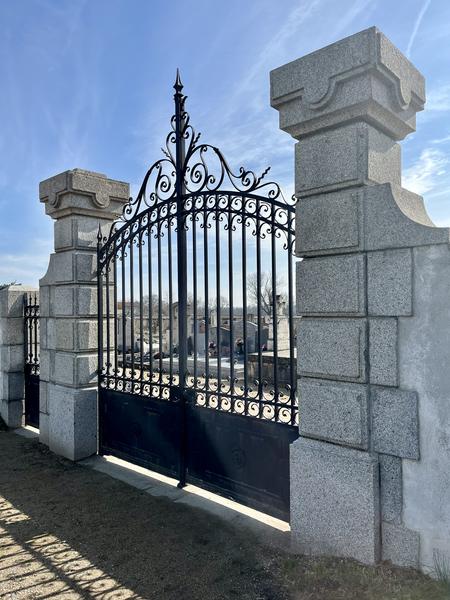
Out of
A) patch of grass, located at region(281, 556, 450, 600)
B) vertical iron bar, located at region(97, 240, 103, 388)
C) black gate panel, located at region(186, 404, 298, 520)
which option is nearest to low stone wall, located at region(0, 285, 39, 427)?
vertical iron bar, located at region(97, 240, 103, 388)

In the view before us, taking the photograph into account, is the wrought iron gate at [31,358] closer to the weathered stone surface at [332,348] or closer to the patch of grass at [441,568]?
the weathered stone surface at [332,348]

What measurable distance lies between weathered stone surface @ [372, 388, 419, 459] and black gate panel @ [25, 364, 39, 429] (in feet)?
20.8

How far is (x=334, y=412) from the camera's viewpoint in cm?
344

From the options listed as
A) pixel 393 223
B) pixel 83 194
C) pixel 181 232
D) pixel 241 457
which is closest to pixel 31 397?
pixel 83 194

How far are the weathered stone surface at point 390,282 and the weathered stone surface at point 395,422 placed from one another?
1.90ft

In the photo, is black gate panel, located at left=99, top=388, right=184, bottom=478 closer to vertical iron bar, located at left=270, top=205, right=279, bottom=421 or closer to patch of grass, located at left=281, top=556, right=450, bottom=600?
vertical iron bar, located at left=270, top=205, right=279, bottom=421

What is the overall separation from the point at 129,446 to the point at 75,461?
0.88 m

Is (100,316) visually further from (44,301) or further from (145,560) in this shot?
(145,560)

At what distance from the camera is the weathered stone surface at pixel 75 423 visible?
20.1 feet

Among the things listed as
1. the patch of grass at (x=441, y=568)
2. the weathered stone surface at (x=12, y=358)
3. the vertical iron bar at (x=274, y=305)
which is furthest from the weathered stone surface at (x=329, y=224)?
the weathered stone surface at (x=12, y=358)

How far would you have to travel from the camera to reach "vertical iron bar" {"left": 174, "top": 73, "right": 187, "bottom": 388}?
511 cm

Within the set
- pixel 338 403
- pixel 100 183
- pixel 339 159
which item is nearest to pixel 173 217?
pixel 100 183

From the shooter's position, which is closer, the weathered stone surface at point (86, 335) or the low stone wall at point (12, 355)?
the weathered stone surface at point (86, 335)

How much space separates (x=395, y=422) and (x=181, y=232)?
10.3ft
